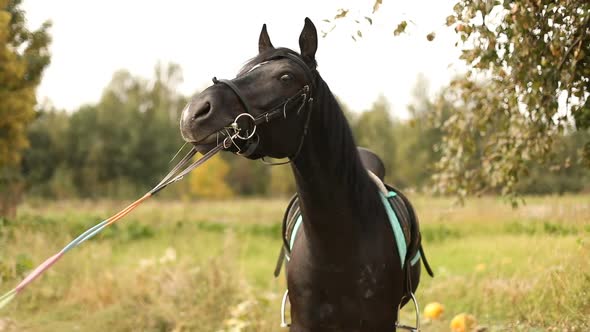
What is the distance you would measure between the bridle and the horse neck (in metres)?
0.08

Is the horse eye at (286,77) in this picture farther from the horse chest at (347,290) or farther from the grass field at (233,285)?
the grass field at (233,285)

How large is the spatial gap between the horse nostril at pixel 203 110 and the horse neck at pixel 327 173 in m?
0.58

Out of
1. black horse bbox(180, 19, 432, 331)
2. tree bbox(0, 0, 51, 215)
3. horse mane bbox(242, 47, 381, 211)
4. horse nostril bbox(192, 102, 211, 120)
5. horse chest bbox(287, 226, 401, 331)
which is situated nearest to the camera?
horse nostril bbox(192, 102, 211, 120)

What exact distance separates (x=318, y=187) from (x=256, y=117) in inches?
20.7

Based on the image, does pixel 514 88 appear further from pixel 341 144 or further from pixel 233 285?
pixel 233 285

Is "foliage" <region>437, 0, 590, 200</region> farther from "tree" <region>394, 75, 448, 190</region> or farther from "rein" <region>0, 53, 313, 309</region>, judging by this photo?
"tree" <region>394, 75, 448, 190</region>

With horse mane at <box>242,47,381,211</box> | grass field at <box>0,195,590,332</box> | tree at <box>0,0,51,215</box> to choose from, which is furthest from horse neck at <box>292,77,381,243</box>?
tree at <box>0,0,51,215</box>

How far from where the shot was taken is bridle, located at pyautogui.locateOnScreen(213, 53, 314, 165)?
236cm

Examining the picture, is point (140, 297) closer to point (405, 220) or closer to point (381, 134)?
point (405, 220)

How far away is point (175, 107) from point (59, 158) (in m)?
14.5

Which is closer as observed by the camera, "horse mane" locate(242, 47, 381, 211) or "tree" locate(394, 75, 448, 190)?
"horse mane" locate(242, 47, 381, 211)

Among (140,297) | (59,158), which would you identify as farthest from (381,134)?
(140,297)

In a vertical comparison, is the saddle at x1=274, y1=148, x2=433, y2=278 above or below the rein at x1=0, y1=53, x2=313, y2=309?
below

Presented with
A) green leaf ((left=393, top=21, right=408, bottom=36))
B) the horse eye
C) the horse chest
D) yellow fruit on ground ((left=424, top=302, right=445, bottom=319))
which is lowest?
yellow fruit on ground ((left=424, top=302, right=445, bottom=319))
